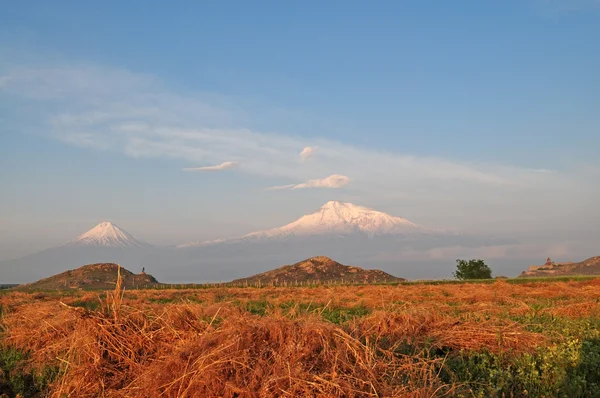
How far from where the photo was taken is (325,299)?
79.0 ft

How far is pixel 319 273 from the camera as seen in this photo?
2980 inches

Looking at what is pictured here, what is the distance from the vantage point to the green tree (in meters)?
69.3

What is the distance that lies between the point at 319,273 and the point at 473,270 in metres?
22.0

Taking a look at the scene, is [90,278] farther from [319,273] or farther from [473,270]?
[473,270]

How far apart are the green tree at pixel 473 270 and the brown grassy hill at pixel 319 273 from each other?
9.63 metres

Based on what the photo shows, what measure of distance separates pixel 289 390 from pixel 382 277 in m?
67.9

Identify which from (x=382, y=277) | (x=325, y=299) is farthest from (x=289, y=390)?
(x=382, y=277)

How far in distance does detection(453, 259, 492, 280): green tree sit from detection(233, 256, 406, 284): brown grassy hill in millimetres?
9629

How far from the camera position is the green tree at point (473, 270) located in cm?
6931

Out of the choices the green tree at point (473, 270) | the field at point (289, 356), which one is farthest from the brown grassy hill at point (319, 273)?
the field at point (289, 356)

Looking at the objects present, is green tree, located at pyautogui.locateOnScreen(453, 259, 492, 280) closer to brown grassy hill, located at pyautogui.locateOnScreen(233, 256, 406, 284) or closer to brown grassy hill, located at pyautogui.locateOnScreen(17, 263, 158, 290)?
brown grassy hill, located at pyautogui.locateOnScreen(233, 256, 406, 284)

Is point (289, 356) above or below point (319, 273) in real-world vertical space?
below

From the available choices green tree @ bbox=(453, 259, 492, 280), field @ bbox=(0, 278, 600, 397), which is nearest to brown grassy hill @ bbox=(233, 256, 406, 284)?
green tree @ bbox=(453, 259, 492, 280)

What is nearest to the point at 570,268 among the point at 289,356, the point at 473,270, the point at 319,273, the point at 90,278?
the point at 473,270
